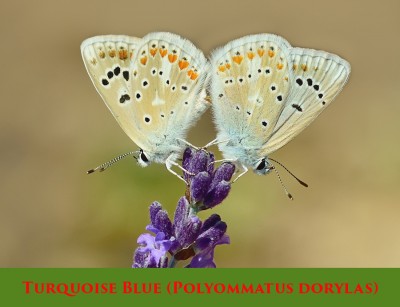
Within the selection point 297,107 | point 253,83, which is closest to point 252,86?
point 253,83

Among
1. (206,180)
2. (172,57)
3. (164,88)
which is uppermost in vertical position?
(172,57)

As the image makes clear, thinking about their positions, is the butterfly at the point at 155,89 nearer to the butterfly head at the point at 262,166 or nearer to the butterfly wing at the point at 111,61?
the butterfly wing at the point at 111,61

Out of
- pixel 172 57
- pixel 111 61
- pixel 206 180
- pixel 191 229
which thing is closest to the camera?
pixel 191 229

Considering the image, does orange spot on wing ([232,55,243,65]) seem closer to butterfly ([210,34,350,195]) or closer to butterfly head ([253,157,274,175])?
butterfly ([210,34,350,195])

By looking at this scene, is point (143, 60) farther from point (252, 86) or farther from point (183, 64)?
point (252, 86)

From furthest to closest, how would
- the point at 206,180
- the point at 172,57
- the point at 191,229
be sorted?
1. the point at 172,57
2. the point at 206,180
3. the point at 191,229

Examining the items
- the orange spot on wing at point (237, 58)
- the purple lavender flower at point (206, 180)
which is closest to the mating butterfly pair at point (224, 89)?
the orange spot on wing at point (237, 58)

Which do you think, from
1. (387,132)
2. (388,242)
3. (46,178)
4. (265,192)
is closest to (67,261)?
(46,178)
